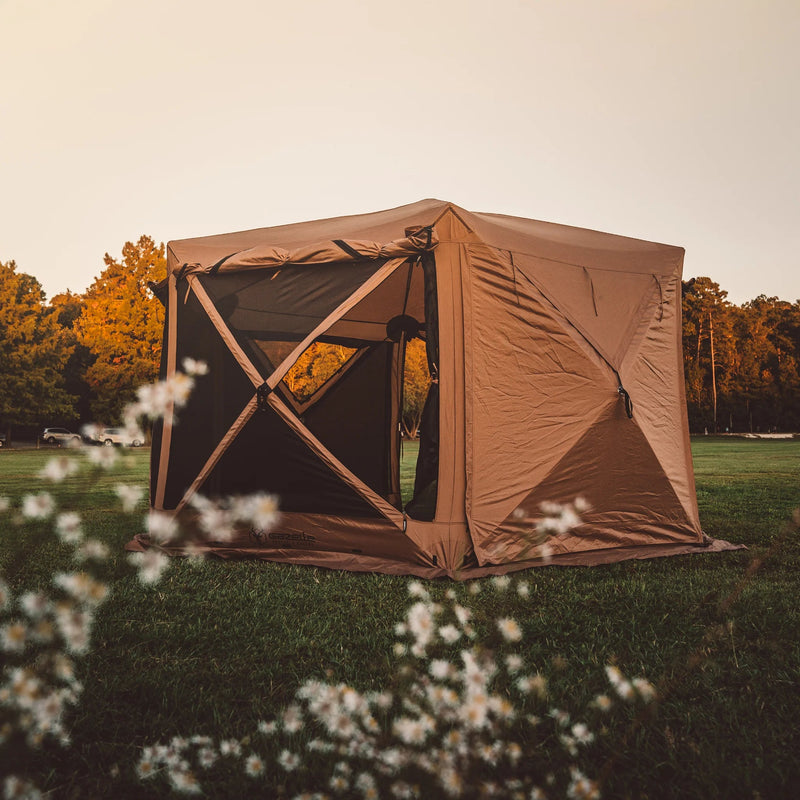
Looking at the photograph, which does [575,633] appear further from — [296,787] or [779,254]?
[779,254]

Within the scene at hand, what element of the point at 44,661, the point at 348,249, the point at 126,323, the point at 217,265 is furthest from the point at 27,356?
the point at 44,661

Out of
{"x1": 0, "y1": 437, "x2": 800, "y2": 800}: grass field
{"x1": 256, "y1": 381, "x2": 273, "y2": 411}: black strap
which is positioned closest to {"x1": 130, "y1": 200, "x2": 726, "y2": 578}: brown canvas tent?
{"x1": 256, "y1": 381, "x2": 273, "y2": 411}: black strap

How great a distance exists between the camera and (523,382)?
361 centimetres

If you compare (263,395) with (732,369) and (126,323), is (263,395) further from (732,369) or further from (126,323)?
(732,369)

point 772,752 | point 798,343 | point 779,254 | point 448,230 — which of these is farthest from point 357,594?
point 798,343

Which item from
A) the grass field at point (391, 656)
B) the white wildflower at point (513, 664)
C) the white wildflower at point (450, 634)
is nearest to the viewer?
the grass field at point (391, 656)

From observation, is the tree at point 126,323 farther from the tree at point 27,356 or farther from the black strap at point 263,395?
the black strap at point 263,395

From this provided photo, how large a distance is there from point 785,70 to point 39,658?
8454mm

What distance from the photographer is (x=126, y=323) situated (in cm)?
2144

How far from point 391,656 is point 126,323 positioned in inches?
862

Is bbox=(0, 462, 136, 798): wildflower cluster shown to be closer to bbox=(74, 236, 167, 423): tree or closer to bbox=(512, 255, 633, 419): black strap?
bbox=(512, 255, 633, 419): black strap

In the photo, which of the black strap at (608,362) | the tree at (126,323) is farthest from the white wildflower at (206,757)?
the tree at (126,323)

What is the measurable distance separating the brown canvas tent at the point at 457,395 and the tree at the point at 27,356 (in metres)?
21.2

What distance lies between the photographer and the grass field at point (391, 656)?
140 centimetres
